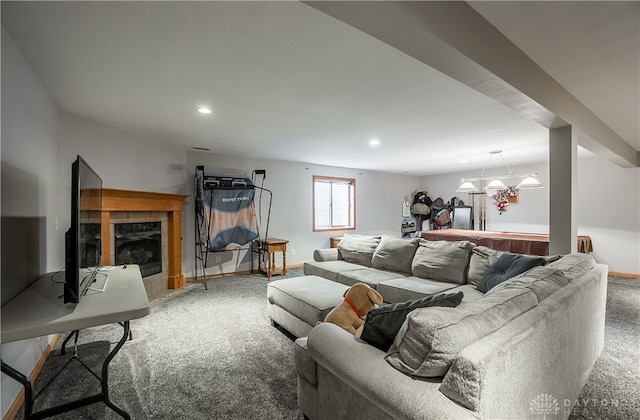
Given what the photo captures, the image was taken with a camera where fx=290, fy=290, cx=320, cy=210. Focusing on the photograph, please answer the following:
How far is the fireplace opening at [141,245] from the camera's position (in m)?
3.80

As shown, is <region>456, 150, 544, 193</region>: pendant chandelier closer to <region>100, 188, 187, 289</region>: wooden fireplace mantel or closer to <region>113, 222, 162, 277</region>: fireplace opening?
<region>100, 188, 187, 289</region>: wooden fireplace mantel

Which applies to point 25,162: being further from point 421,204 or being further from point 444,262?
point 421,204

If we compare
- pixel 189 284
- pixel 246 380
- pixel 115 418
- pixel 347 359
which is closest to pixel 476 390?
pixel 347 359

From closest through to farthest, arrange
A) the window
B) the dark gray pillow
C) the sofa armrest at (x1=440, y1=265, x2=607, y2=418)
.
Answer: the sofa armrest at (x1=440, y1=265, x2=607, y2=418)
the dark gray pillow
the window

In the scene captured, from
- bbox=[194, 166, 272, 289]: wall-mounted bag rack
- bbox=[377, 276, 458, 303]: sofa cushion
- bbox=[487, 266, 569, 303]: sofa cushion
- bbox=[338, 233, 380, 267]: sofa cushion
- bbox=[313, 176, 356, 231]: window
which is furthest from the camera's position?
bbox=[313, 176, 356, 231]: window

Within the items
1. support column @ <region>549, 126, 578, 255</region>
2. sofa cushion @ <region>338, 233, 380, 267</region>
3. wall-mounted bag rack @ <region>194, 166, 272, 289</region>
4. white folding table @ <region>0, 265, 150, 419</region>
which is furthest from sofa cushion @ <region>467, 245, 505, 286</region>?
wall-mounted bag rack @ <region>194, 166, 272, 289</region>

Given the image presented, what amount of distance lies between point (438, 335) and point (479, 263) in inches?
90.0

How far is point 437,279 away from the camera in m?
3.17

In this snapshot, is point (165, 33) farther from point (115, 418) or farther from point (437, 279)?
point (437, 279)

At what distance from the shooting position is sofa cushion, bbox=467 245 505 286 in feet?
9.47

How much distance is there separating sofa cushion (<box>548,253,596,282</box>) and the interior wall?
15.1 feet

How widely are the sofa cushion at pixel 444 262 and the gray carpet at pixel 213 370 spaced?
3.98ft

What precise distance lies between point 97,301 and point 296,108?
2.27m

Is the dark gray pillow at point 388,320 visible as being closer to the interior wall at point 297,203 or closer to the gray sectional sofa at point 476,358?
the gray sectional sofa at point 476,358
